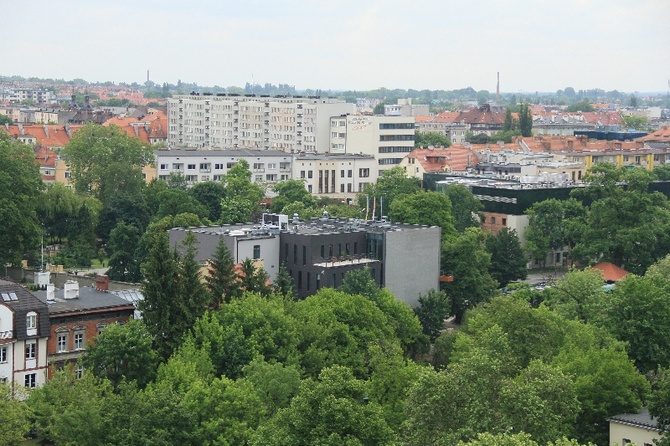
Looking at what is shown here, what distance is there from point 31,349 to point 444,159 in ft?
249

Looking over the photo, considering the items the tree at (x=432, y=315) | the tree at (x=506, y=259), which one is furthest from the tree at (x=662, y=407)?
the tree at (x=506, y=259)

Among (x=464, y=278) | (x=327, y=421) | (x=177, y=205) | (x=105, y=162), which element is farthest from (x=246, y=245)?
(x=105, y=162)

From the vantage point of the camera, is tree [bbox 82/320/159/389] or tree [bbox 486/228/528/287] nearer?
tree [bbox 82/320/159/389]

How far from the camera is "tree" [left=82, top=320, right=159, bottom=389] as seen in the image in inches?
1906

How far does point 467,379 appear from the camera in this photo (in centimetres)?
3916

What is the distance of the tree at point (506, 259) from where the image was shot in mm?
82188

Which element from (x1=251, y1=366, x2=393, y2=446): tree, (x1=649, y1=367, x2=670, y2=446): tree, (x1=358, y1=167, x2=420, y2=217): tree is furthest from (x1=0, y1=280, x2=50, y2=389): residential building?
(x1=358, y1=167, x2=420, y2=217): tree

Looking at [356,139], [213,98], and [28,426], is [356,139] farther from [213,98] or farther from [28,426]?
[28,426]

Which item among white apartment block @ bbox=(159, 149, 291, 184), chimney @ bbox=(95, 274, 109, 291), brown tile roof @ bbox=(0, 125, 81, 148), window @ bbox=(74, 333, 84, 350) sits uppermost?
brown tile roof @ bbox=(0, 125, 81, 148)

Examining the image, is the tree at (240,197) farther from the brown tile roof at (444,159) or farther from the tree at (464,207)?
the brown tile roof at (444,159)

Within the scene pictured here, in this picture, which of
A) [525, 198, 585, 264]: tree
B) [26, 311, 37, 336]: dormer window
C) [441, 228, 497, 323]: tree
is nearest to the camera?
[26, 311, 37, 336]: dormer window

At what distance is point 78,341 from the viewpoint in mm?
53375

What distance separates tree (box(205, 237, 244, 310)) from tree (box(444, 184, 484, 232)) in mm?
39590

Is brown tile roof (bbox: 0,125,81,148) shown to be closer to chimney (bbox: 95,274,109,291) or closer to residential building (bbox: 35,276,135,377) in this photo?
chimney (bbox: 95,274,109,291)
